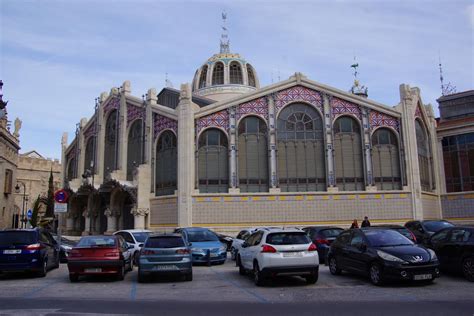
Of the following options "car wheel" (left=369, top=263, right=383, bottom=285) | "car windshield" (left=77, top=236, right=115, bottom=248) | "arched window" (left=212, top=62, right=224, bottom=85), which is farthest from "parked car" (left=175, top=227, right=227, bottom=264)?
"arched window" (left=212, top=62, right=224, bottom=85)

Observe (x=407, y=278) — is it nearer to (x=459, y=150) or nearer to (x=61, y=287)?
(x=61, y=287)

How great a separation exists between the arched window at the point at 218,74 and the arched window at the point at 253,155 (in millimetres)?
13200

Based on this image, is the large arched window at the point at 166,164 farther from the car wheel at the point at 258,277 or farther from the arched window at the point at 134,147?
the car wheel at the point at 258,277

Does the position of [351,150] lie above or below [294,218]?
above

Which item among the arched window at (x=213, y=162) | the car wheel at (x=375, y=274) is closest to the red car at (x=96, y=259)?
the car wheel at (x=375, y=274)

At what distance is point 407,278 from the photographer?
11250 millimetres

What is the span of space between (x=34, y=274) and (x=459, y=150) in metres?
35.4

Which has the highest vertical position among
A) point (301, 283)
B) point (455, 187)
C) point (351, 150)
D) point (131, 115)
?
point (131, 115)

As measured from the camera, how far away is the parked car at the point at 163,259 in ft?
42.4

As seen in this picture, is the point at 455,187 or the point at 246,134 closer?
the point at 246,134

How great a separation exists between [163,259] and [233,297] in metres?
3.26

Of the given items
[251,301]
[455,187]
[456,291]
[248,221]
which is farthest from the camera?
[455,187]

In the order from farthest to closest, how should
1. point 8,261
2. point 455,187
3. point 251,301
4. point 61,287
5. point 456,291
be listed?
point 455,187 < point 8,261 < point 61,287 < point 456,291 < point 251,301

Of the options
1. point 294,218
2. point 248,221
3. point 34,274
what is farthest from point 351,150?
point 34,274
